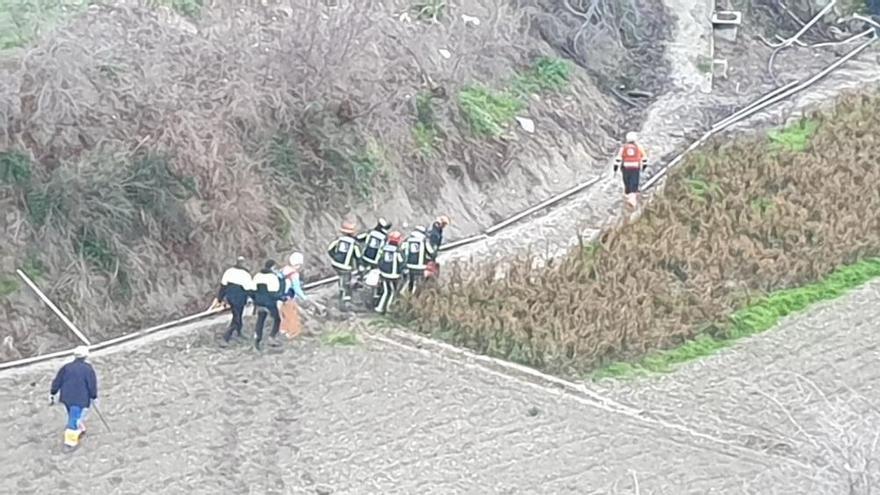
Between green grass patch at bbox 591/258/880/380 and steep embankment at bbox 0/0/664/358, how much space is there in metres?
4.25

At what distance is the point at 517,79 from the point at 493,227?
403cm

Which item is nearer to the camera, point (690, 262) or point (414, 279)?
point (414, 279)

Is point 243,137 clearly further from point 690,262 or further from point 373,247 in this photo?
point 690,262

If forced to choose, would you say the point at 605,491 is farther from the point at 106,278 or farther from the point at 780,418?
the point at 106,278

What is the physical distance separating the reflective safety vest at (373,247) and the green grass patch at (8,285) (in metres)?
4.12

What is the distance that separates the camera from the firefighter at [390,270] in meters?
18.8

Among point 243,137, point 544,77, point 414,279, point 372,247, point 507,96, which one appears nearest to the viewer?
point 372,247

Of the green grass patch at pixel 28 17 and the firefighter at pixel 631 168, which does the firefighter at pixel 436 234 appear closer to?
the firefighter at pixel 631 168

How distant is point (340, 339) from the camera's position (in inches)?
730

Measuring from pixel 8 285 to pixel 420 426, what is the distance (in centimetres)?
524

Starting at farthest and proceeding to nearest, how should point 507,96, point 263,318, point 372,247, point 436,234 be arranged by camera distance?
point 507,96 → point 436,234 → point 372,247 → point 263,318

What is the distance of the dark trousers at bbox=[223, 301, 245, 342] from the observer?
17.9 metres

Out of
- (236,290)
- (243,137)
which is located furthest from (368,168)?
(236,290)

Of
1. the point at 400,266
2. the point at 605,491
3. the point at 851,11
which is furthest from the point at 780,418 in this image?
the point at 851,11
